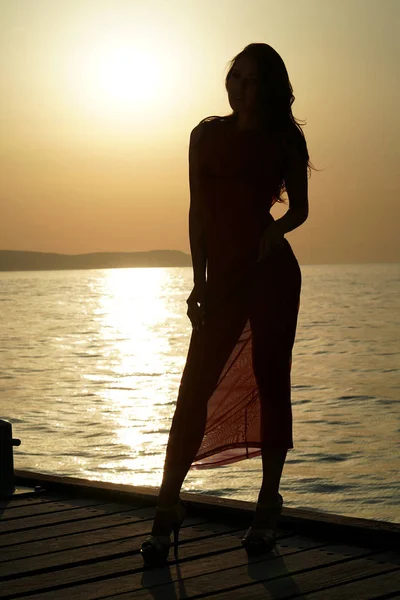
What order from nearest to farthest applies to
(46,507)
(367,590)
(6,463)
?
(367,590) → (46,507) → (6,463)

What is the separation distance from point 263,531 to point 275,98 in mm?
1771

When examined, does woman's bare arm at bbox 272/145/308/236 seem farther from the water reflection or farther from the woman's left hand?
the water reflection

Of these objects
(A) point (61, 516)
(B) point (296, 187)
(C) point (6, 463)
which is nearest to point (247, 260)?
(B) point (296, 187)

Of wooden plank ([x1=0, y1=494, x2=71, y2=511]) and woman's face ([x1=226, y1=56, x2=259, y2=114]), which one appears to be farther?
wooden plank ([x1=0, y1=494, x2=71, y2=511])

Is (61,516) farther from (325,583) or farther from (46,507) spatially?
(325,583)

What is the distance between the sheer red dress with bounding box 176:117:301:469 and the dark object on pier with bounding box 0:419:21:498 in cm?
155

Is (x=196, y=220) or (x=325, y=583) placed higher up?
(x=196, y=220)

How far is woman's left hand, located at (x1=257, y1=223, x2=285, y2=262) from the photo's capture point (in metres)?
4.05

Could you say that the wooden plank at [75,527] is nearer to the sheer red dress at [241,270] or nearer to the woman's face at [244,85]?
the sheer red dress at [241,270]

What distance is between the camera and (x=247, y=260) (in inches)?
163

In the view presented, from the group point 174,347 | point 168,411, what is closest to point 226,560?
point 168,411

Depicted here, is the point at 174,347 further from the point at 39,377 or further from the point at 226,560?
the point at 226,560

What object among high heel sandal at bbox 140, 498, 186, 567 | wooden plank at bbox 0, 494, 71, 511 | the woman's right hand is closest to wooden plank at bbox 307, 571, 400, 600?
high heel sandal at bbox 140, 498, 186, 567

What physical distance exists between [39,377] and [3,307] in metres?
44.5
